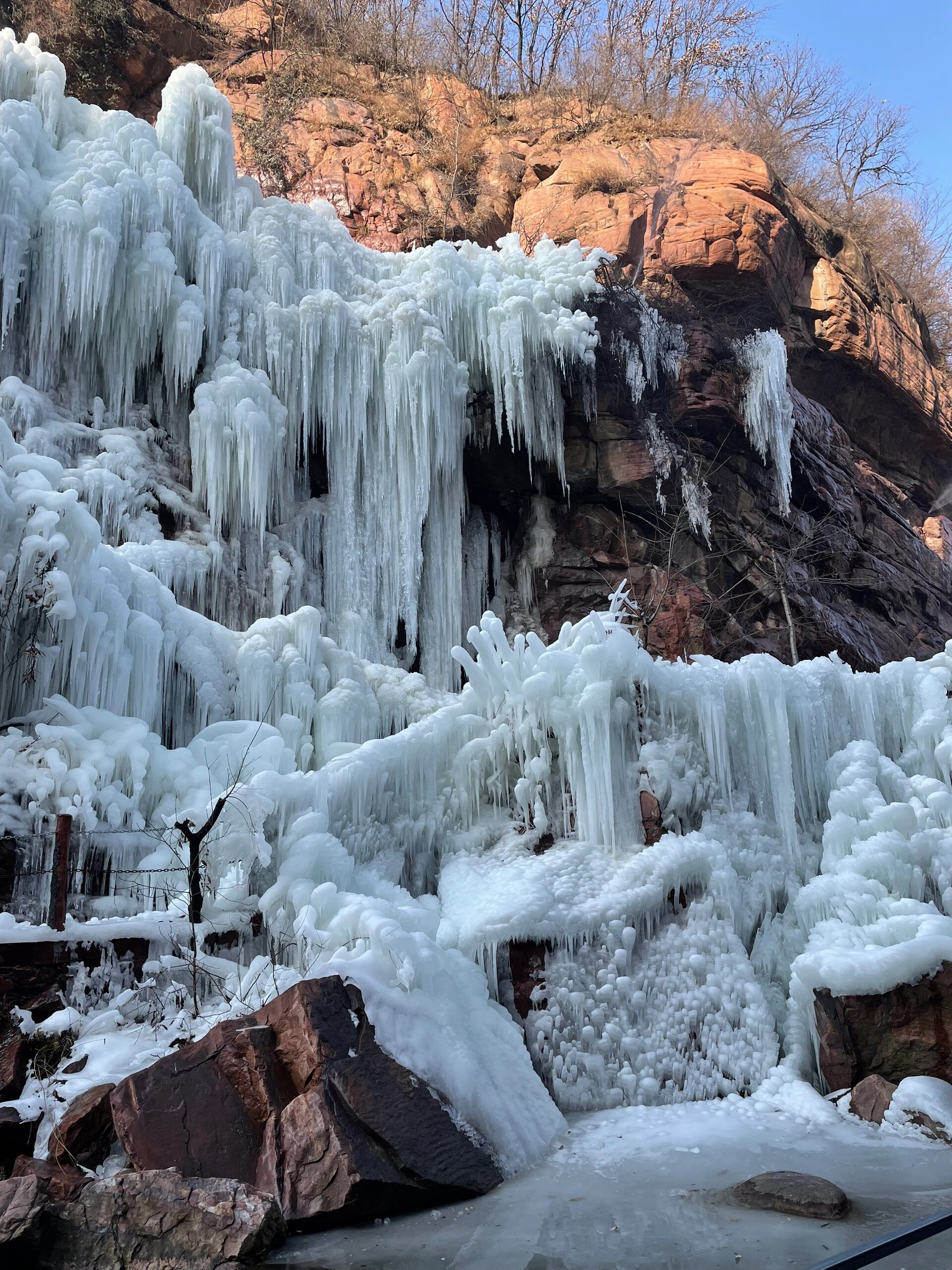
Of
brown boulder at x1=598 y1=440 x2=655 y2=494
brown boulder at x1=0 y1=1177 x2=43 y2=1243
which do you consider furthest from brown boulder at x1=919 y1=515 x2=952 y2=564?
brown boulder at x1=0 y1=1177 x2=43 y2=1243

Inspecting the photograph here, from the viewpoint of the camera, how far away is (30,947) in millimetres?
6543

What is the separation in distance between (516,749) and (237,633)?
3246 mm

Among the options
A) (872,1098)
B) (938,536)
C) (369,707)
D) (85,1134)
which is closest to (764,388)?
(938,536)

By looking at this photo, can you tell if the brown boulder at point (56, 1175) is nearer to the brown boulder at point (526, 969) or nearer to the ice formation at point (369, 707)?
the ice formation at point (369, 707)

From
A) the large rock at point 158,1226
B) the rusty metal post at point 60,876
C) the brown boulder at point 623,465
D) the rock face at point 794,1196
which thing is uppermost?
the brown boulder at point 623,465

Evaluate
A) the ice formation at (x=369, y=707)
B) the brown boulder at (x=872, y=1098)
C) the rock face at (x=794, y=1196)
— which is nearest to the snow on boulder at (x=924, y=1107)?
the brown boulder at (x=872, y=1098)

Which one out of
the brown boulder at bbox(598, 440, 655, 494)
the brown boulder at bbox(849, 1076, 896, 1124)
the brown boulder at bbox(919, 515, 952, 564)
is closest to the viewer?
the brown boulder at bbox(849, 1076, 896, 1124)

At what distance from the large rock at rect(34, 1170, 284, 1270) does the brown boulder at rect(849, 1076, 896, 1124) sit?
13.3ft

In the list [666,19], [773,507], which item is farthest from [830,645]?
[666,19]

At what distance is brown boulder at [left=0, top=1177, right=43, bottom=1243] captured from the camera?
428cm

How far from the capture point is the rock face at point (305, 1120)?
4.93 m

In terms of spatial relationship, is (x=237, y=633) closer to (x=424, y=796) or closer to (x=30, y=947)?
(x=424, y=796)

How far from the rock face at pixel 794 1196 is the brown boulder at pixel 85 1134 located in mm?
3400

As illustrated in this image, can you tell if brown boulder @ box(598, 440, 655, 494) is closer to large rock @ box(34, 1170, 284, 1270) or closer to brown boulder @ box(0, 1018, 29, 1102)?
brown boulder @ box(0, 1018, 29, 1102)
